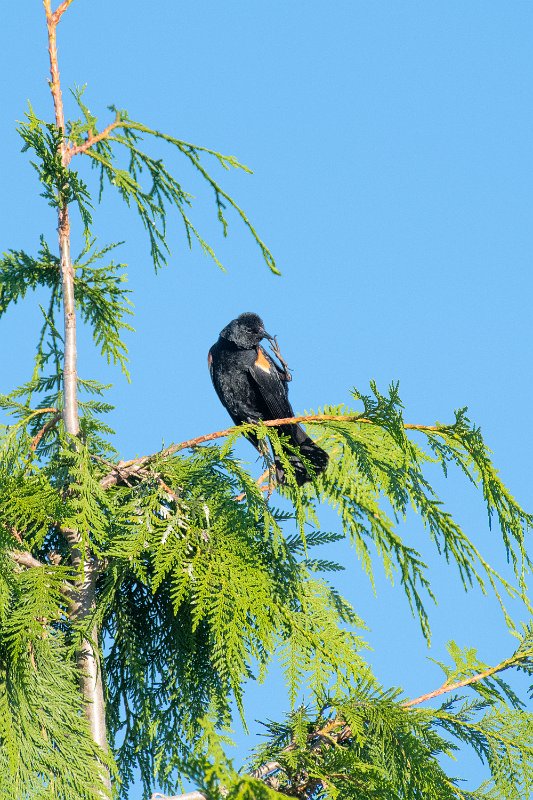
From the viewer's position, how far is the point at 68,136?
4230 mm

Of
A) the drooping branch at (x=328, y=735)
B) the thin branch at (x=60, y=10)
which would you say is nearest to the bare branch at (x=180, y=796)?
the drooping branch at (x=328, y=735)

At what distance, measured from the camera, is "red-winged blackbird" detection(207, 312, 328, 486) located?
18.2ft

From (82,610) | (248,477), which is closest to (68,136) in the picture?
(248,477)

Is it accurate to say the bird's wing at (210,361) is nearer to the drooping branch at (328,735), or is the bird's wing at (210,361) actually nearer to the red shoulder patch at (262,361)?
the red shoulder patch at (262,361)

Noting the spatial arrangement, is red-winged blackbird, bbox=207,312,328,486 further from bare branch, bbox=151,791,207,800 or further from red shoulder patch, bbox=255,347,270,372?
bare branch, bbox=151,791,207,800

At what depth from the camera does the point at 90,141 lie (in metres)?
4.34

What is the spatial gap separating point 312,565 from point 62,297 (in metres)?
1.60

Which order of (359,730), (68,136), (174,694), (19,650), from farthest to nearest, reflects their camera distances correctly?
(68,136) → (174,694) → (359,730) → (19,650)

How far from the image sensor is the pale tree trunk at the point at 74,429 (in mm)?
3729

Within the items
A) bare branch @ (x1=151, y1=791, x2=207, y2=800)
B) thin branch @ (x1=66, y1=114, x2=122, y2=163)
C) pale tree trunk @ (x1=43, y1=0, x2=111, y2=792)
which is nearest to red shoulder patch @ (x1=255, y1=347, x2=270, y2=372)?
pale tree trunk @ (x1=43, y1=0, x2=111, y2=792)

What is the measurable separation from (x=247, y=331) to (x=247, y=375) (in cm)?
33

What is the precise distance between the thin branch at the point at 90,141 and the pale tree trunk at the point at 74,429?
2cm

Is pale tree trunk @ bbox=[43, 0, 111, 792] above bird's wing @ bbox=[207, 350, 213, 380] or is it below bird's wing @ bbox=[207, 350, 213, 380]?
below

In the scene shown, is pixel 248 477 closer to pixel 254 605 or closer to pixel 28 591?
pixel 254 605
